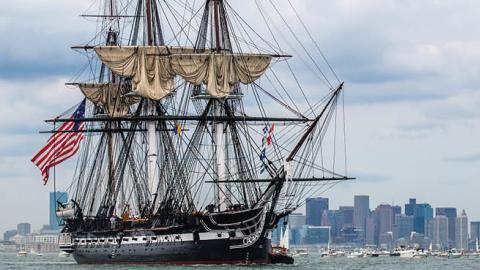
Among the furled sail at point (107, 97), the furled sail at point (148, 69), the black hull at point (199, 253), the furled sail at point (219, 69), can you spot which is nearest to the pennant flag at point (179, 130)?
the furled sail at point (148, 69)

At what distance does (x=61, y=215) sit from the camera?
155m

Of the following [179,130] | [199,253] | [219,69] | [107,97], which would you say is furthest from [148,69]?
[199,253]

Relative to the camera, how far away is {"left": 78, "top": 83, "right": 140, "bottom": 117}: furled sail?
514ft

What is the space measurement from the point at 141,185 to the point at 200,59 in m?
20.1

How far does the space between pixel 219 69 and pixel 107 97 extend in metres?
24.1

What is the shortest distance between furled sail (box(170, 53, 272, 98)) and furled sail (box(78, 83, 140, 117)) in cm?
1898

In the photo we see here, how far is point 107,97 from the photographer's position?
157m

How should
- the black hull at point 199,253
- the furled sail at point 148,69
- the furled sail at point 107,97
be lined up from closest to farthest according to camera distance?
1. the black hull at point 199,253
2. the furled sail at point 148,69
3. the furled sail at point 107,97

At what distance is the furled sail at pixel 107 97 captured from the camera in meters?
157

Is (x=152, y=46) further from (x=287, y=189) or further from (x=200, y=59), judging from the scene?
(x=287, y=189)

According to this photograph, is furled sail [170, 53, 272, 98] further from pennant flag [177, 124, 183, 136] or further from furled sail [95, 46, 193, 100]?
pennant flag [177, 124, 183, 136]

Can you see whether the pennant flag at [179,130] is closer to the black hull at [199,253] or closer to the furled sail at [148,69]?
the furled sail at [148,69]

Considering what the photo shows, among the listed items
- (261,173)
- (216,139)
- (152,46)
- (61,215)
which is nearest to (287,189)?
(261,173)

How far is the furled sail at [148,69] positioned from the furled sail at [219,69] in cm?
304
